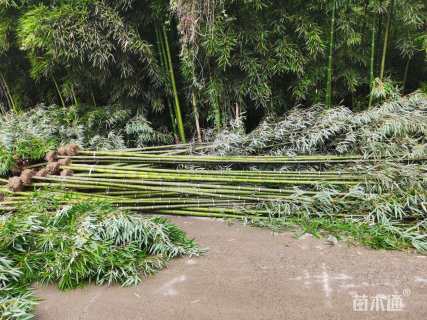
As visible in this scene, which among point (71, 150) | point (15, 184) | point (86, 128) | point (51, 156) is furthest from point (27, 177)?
point (86, 128)

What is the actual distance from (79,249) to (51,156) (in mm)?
1719

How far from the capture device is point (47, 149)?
135 inches

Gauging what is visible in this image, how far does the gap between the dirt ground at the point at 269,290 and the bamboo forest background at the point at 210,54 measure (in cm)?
234

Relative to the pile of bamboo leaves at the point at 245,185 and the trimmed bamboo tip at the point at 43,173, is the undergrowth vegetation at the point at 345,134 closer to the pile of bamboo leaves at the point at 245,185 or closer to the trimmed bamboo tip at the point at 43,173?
the pile of bamboo leaves at the point at 245,185

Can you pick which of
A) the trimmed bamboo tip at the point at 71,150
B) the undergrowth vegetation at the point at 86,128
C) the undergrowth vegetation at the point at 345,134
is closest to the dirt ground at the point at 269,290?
the undergrowth vegetation at the point at 345,134

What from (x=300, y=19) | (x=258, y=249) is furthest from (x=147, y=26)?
(x=258, y=249)

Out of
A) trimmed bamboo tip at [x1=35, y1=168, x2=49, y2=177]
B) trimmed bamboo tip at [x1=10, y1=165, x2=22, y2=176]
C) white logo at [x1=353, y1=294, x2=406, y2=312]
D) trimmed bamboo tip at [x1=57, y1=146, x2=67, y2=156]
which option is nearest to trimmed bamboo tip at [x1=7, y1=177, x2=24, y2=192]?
trimmed bamboo tip at [x1=35, y1=168, x2=49, y2=177]

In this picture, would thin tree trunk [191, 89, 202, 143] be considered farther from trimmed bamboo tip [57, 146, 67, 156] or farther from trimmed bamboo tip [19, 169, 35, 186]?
trimmed bamboo tip [19, 169, 35, 186]

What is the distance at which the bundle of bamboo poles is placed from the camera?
280cm

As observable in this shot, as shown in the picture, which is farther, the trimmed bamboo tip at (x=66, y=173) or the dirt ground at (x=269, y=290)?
the trimmed bamboo tip at (x=66, y=173)

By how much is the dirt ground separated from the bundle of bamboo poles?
62 cm

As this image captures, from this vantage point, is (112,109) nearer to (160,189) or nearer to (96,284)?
(160,189)

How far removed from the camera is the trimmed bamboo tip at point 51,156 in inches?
129

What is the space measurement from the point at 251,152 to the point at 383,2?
2.40 metres
